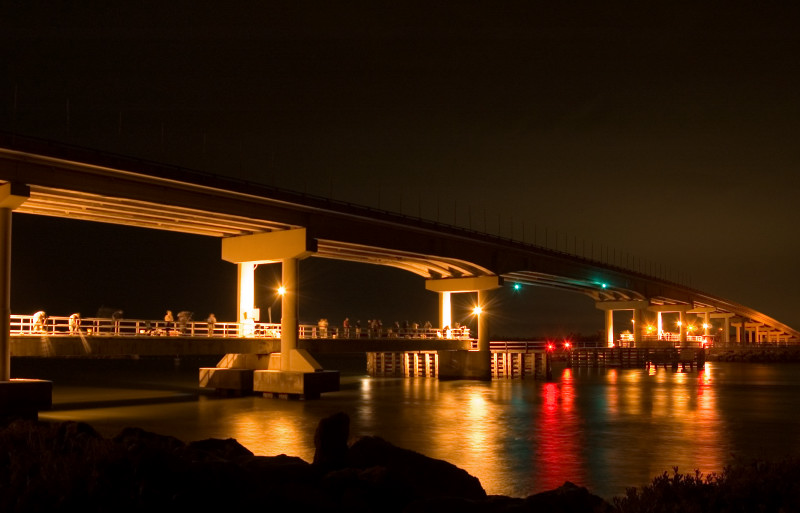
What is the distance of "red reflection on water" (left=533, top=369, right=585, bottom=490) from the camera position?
19.9 metres

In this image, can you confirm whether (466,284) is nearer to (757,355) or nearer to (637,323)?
(637,323)

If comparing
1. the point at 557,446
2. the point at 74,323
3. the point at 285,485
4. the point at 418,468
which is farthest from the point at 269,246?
the point at 285,485

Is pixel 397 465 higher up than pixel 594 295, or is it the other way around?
pixel 594 295

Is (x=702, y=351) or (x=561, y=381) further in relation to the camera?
(x=702, y=351)

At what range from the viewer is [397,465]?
14.5m

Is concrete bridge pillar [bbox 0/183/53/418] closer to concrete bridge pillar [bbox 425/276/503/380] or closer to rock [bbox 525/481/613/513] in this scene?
rock [bbox 525/481/613/513]

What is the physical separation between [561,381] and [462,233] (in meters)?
14.7

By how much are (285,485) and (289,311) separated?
31.9m

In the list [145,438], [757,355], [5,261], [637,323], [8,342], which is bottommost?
[757,355]

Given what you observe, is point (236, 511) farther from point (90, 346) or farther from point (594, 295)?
point (594, 295)

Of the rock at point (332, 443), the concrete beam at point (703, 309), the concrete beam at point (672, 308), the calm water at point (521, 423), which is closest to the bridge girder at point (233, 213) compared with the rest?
the calm water at point (521, 423)

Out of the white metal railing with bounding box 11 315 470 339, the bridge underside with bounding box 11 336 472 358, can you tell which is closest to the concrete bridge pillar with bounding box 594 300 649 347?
the white metal railing with bounding box 11 315 470 339

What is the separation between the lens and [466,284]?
6481cm

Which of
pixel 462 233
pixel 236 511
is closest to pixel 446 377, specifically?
pixel 462 233
